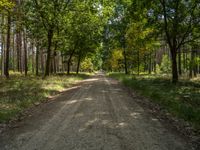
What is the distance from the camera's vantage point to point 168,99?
14.5m

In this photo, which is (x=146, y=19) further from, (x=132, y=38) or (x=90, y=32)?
(x=90, y=32)

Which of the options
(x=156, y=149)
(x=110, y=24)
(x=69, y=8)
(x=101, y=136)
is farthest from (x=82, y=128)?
(x=110, y=24)

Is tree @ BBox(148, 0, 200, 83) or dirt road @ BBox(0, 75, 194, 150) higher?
tree @ BBox(148, 0, 200, 83)

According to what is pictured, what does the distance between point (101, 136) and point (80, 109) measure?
4783mm

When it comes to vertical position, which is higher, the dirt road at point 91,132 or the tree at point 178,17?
the tree at point 178,17

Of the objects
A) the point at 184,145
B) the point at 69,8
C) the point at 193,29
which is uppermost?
the point at 69,8

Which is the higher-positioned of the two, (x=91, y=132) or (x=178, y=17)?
(x=178, y=17)

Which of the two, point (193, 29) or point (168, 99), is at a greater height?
point (193, 29)

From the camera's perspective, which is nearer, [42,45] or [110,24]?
[42,45]

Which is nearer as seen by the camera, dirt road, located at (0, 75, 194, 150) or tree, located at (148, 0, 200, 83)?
dirt road, located at (0, 75, 194, 150)

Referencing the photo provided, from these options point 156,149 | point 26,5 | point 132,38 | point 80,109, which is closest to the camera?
point 156,149

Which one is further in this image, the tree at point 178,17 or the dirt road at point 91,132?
the tree at point 178,17

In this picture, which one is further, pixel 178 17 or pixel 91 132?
pixel 178 17

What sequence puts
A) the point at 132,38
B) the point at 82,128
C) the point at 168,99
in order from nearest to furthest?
the point at 82,128, the point at 168,99, the point at 132,38
